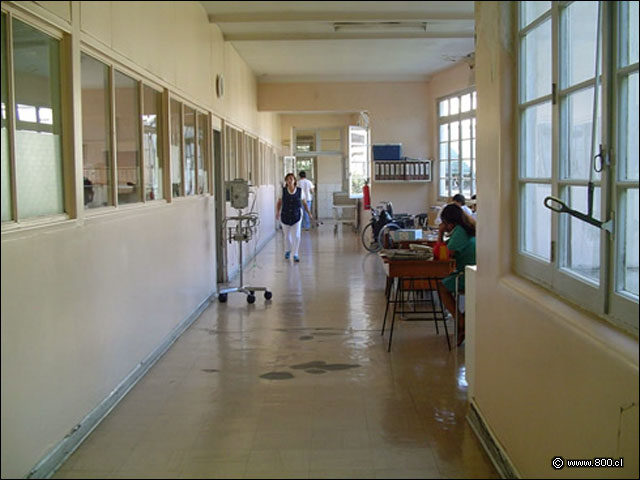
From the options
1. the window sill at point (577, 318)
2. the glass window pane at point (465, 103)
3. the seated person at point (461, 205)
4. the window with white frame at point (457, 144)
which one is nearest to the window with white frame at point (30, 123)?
the window sill at point (577, 318)

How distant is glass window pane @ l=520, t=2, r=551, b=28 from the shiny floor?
7.03 ft

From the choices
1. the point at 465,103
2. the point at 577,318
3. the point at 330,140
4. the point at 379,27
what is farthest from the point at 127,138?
the point at 330,140

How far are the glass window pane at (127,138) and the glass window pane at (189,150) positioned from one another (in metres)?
1.66

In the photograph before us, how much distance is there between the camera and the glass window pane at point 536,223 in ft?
9.52

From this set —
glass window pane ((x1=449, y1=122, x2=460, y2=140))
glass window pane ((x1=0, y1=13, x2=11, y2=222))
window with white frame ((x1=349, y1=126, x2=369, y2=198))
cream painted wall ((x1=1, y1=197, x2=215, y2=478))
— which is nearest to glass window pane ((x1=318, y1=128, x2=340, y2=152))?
window with white frame ((x1=349, y1=126, x2=369, y2=198))

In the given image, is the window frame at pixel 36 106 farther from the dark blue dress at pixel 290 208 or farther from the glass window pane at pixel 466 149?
the glass window pane at pixel 466 149

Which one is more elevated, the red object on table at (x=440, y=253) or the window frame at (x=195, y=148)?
the window frame at (x=195, y=148)

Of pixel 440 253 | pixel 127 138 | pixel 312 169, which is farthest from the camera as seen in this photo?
pixel 312 169

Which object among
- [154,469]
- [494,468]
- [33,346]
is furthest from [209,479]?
[494,468]

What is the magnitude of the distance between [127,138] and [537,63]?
3.02m

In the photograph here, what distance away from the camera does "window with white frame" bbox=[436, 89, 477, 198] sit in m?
11.3

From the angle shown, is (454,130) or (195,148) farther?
(454,130)

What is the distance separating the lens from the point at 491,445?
333cm

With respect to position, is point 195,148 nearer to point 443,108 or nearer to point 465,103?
point 465,103
